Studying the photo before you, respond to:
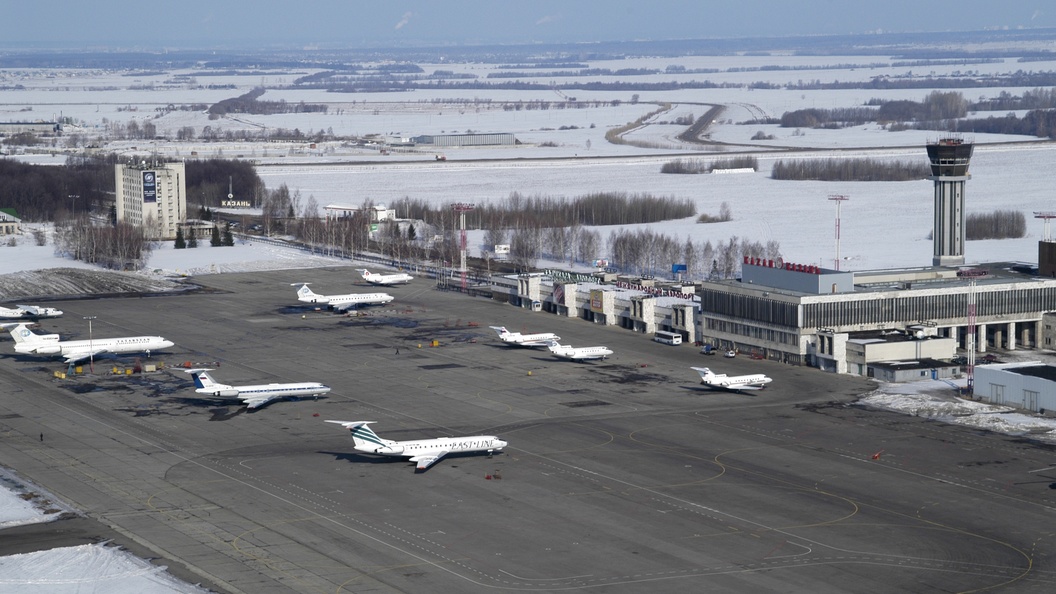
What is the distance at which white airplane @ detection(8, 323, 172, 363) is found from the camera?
107 m

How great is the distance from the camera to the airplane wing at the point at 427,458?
7693 centimetres

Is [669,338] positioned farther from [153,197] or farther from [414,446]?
[153,197]

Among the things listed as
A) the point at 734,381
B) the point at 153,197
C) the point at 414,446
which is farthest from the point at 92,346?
the point at 153,197

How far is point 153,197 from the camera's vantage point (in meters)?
192

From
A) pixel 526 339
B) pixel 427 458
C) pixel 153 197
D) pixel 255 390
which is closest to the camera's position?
pixel 427 458

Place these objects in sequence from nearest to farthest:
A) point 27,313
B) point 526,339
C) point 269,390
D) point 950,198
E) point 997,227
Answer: point 269,390 → point 526,339 → point 950,198 → point 27,313 → point 997,227

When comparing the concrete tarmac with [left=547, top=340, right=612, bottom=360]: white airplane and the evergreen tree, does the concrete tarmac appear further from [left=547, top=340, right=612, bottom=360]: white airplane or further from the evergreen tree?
the evergreen tree

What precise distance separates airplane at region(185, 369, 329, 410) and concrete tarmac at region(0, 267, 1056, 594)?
105 cm

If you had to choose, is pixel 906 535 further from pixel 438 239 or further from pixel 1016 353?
pixel 438 239

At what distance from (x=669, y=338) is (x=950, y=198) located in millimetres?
28320

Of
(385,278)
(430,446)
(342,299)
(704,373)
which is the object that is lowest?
(430,446)

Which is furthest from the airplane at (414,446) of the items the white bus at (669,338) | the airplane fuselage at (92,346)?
the white bus at (669,338)

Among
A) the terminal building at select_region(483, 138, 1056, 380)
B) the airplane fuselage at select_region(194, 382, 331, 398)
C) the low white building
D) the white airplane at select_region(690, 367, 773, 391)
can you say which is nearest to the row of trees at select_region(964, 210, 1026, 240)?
the terminal building at select_region(483, 138, 1056, 380)

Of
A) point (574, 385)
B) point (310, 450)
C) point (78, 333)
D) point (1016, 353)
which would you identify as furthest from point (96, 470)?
point (1016, 353)
